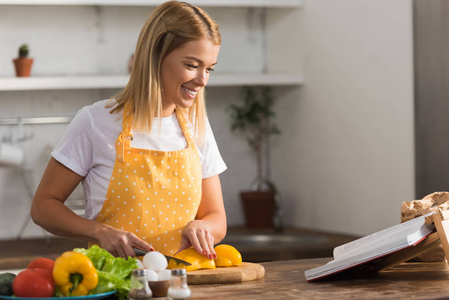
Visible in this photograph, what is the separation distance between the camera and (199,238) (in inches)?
61.1

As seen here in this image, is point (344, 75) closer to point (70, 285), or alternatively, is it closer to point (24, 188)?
point (24, 188)

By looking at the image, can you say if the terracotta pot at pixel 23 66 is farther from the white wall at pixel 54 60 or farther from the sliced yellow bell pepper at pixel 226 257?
the sliced yellow bell pepper at pixel 226 257

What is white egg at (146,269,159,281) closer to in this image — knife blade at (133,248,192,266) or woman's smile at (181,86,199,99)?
knife blade at (133,248,192,266)

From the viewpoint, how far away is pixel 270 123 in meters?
5.10

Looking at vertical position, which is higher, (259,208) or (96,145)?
(96,145)

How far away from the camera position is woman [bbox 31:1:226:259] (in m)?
1.66

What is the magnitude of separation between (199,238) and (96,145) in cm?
35

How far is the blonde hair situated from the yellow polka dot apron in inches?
1.5

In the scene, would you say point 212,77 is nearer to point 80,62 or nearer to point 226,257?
point 80,62

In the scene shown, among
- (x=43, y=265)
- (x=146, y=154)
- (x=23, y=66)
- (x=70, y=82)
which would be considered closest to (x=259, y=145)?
(x=70, y=82)

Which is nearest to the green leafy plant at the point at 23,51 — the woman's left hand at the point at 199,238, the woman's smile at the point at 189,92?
the woman's smile at the point at 189,92

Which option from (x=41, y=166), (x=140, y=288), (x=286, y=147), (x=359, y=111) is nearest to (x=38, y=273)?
(x=140, y=288)

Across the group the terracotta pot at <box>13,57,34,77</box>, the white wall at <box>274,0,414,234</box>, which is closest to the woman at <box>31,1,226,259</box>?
the white wall at <box>274,0,414,234</box>

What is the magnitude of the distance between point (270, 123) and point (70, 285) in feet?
13.1
